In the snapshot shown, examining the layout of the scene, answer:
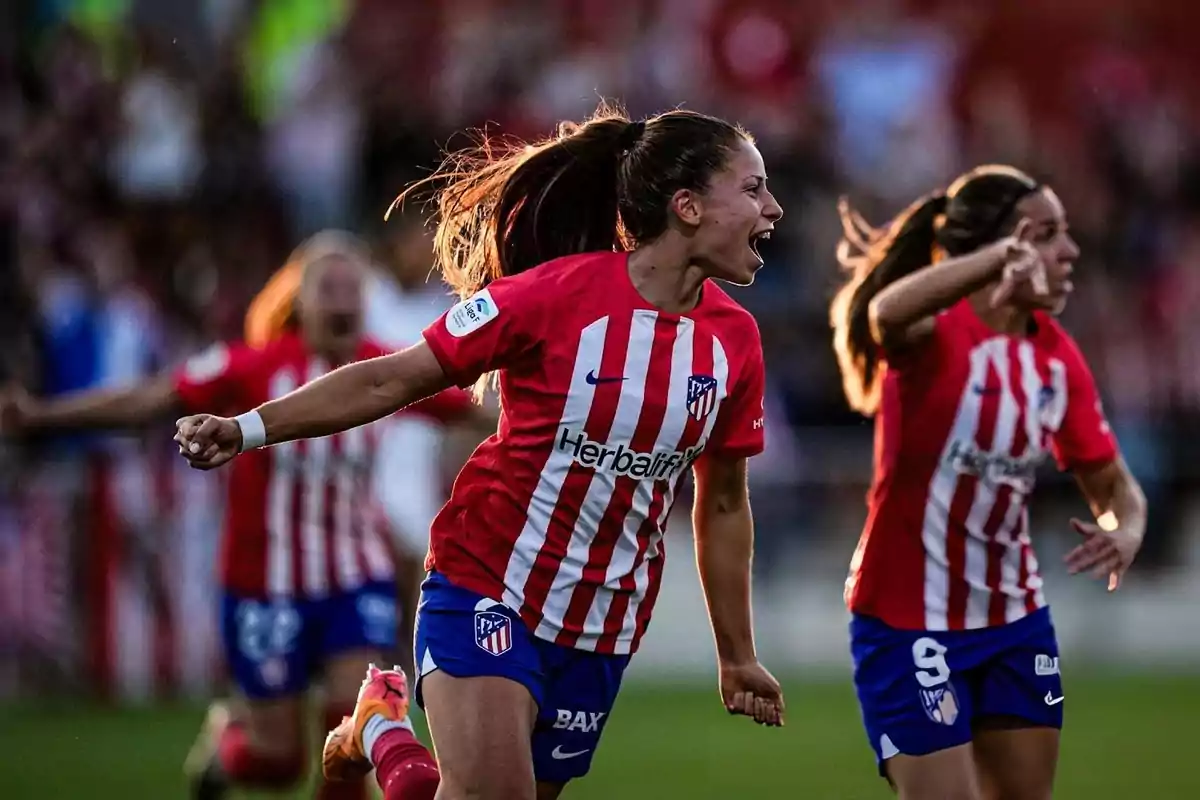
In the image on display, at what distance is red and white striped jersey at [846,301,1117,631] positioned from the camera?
20.8 feet

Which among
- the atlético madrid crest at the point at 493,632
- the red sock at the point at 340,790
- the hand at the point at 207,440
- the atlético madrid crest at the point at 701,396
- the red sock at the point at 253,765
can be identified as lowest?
the red sock at the point at 340,790

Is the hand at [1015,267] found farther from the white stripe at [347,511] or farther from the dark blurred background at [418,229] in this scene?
the dark blurred background at [418,229]

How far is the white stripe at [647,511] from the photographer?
5.47 metres

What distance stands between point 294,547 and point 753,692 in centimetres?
288

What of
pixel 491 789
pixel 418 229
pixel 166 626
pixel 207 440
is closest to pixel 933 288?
pixel 491 789

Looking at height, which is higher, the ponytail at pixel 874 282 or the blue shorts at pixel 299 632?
the ponytail at pixel 874 282

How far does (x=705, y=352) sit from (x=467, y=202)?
2.98ft

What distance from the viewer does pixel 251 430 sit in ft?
16.4

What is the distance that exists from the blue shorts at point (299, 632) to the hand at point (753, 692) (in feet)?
8.32

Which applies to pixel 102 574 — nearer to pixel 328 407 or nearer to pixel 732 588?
pixel 732 588

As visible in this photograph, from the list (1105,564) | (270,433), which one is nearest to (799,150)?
(1105,564)

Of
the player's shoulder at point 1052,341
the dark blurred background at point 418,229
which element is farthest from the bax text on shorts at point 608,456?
the dark blurred background at point 418,229

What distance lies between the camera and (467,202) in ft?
19.4

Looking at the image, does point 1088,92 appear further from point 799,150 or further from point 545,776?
point 545,776
